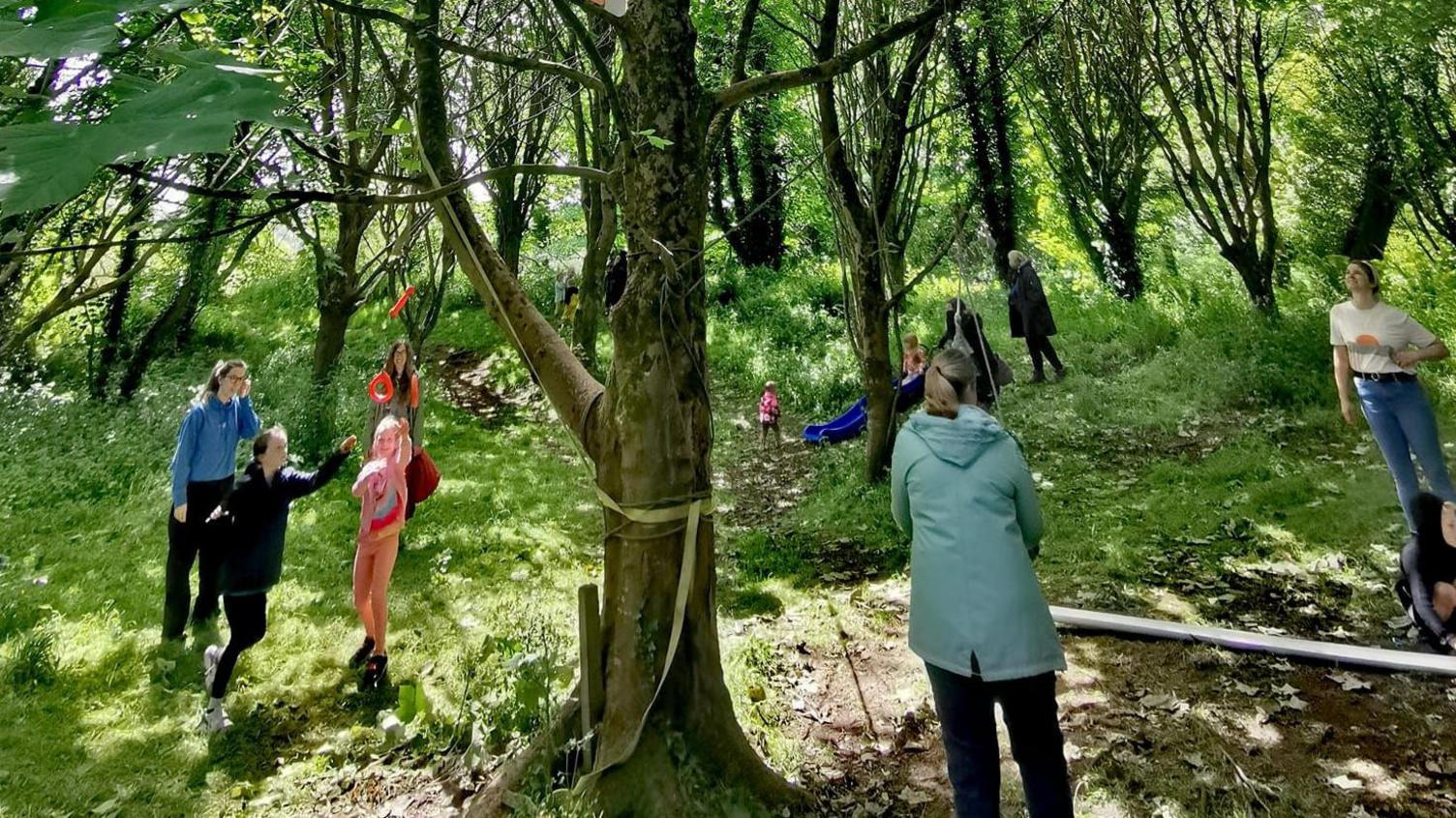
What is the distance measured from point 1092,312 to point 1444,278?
13.6 ft

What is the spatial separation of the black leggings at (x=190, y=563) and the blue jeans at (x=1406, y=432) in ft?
23.7

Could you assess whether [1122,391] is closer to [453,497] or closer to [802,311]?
[802,311]

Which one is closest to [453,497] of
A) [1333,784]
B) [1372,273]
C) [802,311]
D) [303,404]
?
[303,404]

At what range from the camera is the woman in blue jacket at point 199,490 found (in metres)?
4.61

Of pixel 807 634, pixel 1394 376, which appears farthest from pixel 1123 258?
pixel 807 634

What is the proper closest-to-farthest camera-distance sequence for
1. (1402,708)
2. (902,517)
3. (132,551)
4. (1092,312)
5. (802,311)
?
(902,517) → (1402,708) → (132,551) → (1092,312) → (802,311)

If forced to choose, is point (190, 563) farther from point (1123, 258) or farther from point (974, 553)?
point (1123, 258)

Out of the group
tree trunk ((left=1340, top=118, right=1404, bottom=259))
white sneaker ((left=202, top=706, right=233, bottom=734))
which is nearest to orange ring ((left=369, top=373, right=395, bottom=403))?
white sneaker ((left=202, top=706, right=233, bottom=734))

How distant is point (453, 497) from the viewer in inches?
287

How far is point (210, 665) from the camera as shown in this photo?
4070mm

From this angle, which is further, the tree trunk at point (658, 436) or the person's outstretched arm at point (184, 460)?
the person's outstretched arm at point (184, 460)

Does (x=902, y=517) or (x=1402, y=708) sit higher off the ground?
(x=902, y=517)

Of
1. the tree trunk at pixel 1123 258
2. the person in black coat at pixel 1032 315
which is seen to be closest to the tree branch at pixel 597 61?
the person in black coat at pixel 1032 315

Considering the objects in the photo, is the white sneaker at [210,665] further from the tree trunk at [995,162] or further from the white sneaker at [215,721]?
the tree trunk at [995,162]
